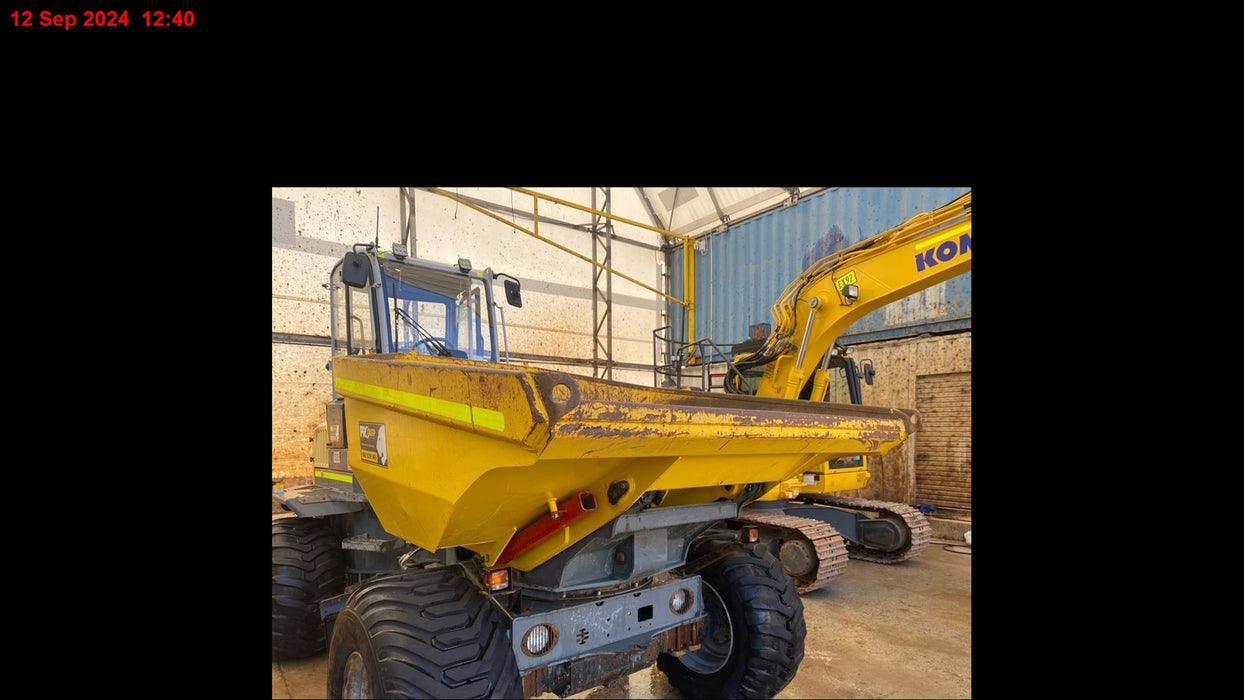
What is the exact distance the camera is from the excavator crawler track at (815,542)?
564 cm

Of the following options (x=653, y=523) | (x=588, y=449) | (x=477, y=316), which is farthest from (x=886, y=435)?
(x=477, y=316)

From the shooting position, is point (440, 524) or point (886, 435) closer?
point (440, 524)

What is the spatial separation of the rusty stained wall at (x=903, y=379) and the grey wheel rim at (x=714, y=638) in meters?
5.89

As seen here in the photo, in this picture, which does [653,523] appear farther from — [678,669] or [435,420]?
[678,669]

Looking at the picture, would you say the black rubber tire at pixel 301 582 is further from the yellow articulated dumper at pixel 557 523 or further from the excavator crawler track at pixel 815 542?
the excavator crawler track at pixel 815 542

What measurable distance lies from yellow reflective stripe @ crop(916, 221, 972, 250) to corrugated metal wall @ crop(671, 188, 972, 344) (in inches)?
102

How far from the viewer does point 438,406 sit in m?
2.02

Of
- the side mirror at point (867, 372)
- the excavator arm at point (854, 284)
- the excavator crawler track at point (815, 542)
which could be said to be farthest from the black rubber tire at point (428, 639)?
the side mirror at point (867, 372)

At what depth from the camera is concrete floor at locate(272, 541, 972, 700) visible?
3.74 meters

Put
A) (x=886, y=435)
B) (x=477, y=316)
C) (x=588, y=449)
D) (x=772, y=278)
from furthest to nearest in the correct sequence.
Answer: (x=772, y=278) < (x=477, y=316) < (x=886, y=435) < (x=588, y=449)

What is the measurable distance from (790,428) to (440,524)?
1.36 meters

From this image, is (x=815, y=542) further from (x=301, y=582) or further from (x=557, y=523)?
(x=301, y=582)

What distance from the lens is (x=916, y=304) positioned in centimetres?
887

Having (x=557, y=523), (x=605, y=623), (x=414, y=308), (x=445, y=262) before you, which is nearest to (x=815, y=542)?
(x=605, y=623)
